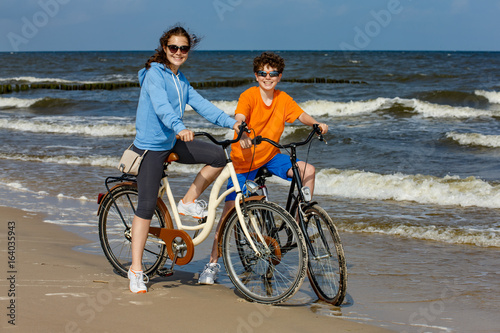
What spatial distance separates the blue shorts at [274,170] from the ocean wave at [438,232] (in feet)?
8.62

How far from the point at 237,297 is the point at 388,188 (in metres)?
5.25

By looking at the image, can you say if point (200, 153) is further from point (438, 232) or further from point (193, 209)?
point (438, 232)

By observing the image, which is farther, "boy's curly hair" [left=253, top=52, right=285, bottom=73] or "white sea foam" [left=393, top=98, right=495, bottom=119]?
"white sea foam" [left=393, top=98, right=495, bottom=119]

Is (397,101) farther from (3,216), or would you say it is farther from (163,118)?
(163,118)

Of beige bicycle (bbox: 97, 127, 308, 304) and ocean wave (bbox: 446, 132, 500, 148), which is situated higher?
ocean wave (bbox: 446, 132, 500, 148)

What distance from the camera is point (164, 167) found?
13.7 ft

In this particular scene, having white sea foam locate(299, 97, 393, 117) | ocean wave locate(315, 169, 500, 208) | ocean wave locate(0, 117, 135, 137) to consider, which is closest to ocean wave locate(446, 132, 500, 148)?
ocean wave locate(315, 169, 500, 208)

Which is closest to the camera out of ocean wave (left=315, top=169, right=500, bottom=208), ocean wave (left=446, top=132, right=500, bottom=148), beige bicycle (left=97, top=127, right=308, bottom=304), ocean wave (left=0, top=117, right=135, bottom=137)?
beige bicycle (left=97, top=127, right=308, bottom=304)

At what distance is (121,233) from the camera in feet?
15.9

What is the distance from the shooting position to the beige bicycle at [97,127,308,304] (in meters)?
3.95

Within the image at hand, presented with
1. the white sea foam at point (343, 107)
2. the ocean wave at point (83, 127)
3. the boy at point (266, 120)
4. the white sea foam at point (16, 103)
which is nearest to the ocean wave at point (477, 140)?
the white sea foam at point (343, 107)

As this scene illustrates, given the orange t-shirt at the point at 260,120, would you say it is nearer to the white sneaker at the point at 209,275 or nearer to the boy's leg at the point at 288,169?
the boy's leg at the point at 288,169

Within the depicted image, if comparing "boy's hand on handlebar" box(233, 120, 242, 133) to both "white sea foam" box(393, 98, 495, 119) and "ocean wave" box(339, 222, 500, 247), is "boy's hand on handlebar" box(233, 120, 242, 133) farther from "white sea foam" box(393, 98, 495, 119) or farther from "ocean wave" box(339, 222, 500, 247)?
"white sea foam" box(393, 98, 495, 119)

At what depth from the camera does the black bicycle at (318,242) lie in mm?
3902
